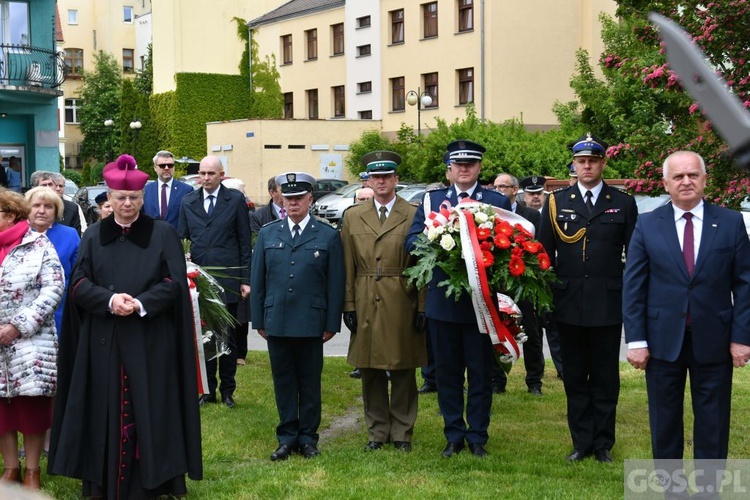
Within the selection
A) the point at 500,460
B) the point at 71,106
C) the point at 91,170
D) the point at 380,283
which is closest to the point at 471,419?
the point at 500,460

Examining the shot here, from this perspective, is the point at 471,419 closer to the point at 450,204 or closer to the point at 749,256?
the point at 450,204

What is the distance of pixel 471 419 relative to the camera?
299 inches

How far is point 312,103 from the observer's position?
A: 54.2 meters

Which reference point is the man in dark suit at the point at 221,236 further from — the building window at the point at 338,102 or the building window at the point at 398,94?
the building window at the point at 338,102

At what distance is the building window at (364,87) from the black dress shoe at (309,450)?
43093 millimetres

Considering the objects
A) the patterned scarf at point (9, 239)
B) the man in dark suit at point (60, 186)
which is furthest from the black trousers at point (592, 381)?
the man in dark suit at point (60, 186)

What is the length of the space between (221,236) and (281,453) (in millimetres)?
2750

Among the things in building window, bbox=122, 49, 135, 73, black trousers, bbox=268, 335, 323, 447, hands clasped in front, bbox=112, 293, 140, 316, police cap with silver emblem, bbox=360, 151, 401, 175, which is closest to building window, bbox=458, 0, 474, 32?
police cap with silver emblem, bbox=360, 151, 401, 175

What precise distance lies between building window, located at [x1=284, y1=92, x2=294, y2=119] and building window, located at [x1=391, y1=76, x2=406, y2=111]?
8.53 meters

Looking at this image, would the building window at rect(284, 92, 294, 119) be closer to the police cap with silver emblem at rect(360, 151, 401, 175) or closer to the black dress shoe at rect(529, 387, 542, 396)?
the black dress shoe at rect(529, 387, 542, 396)

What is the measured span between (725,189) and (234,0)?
1994 inches

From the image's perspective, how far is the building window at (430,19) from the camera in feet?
150

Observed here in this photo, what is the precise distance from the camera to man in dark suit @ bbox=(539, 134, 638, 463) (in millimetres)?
7352

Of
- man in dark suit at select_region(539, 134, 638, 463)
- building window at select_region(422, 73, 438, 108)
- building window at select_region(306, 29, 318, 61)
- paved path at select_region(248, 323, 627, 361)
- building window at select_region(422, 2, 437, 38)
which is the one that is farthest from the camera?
building window at select_region(306, 29, 318, 61)
